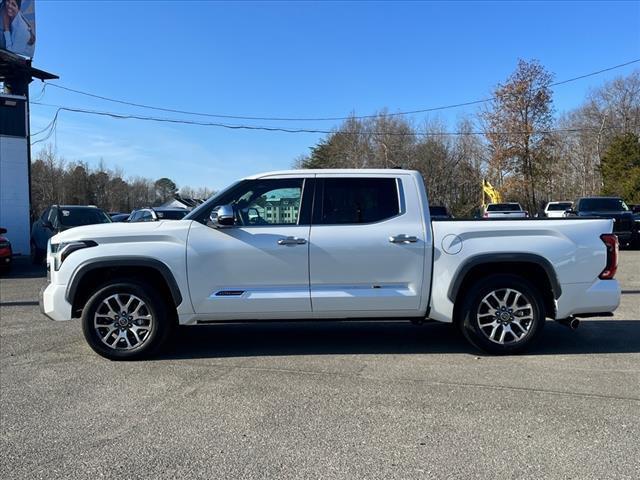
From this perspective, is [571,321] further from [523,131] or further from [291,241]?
[523,131]

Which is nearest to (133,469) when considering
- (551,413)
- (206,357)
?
(206,357)

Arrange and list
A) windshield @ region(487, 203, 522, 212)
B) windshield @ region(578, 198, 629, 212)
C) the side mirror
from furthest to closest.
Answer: windshield @ region(487, 203, 522, 212), windshield @ region(578, 198, 629, 212), the side mirror

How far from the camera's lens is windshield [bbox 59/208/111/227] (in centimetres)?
1420

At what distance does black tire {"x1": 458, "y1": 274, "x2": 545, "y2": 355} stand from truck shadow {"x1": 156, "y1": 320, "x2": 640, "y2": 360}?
312 millimetres

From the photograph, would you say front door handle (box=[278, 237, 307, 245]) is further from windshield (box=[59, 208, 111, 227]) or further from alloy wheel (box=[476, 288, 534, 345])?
windshield (box=[59, 208, 111, 227])

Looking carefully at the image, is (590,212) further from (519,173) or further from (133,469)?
(519,173)

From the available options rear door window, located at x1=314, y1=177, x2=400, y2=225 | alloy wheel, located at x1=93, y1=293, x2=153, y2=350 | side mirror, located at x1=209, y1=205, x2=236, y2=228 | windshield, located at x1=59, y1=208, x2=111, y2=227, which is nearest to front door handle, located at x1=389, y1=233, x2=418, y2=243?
rear door window, located at x1=314, y1=177, x2=400, y2=225

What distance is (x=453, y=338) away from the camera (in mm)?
6312

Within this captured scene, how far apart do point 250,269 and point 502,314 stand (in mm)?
2625

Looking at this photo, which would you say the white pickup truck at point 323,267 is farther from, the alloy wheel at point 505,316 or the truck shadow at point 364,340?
the truck shadow at point 364,340

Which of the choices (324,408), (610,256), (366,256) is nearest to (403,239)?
(366,256)

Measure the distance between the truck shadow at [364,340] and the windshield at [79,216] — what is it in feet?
29.2

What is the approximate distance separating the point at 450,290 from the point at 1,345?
5221 mm

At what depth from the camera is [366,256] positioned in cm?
529
